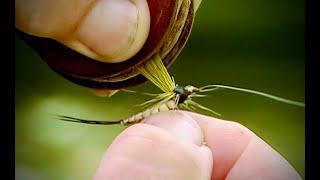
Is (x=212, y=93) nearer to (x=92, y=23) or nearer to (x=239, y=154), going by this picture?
(x=239, y=154)

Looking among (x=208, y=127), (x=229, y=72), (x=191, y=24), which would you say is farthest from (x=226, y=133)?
(x=191, y=24)

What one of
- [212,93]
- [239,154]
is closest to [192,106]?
[212,93]

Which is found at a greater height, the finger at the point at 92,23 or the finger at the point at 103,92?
the finger at the point at 92,23

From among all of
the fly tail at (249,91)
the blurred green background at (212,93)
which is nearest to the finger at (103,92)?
the blurred green background at (212,93)

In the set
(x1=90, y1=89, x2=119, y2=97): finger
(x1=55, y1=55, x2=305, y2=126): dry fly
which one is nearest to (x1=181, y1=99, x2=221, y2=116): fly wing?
(x1=55, y1=55, x2=305, y2=126): dry fly

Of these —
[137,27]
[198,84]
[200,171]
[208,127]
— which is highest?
[137,27]

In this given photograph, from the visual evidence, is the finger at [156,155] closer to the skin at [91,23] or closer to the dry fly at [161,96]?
the dry fly at [161,96]
